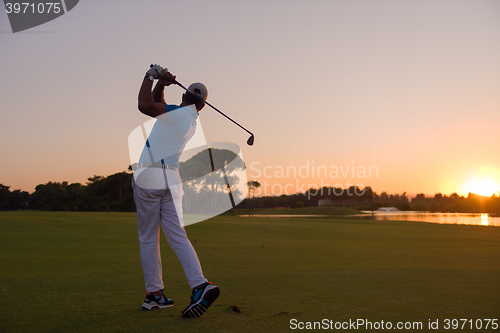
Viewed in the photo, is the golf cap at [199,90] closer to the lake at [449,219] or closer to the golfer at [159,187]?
the golfer at [159,187]

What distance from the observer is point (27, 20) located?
11.3 metres

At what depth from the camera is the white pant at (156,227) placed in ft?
11.6

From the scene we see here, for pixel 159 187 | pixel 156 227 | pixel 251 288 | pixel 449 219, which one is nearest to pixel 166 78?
pixel 159 187

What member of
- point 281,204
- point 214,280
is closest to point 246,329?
point 214,280

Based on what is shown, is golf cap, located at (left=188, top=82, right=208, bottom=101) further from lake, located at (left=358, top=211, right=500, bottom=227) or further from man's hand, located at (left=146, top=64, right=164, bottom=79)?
lake, located at (left=358, top=211, right=500, bottom=227)

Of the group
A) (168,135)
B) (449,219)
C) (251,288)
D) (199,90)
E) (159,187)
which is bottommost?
(449,219)

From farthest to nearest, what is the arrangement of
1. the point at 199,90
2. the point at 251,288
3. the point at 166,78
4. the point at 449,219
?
the point at 449,219, the point at 251,288, the point at 199,90, the point at 166,78

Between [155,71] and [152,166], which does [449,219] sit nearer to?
[152,166]

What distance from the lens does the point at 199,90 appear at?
3934mm

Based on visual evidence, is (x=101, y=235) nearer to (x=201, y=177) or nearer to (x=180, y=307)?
(x=180, y=307)

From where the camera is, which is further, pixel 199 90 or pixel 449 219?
pixel 449 219

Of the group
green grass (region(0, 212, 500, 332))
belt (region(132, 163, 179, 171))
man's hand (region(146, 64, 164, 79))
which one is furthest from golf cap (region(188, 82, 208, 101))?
green grass (region(0, 212, 500, 332))

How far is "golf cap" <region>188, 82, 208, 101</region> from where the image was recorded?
12.8 ft

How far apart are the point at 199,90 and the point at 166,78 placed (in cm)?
39
